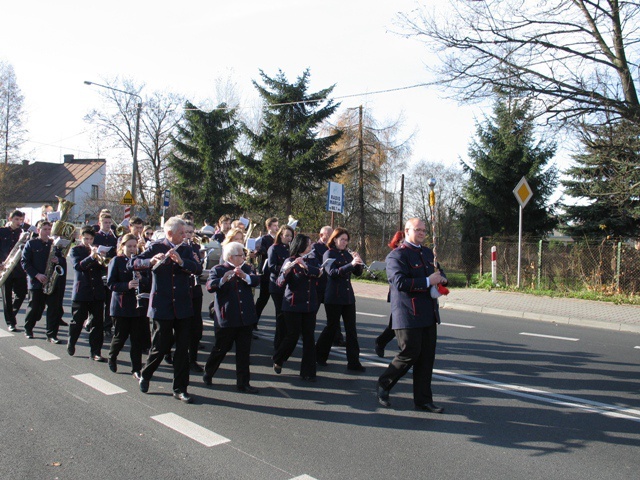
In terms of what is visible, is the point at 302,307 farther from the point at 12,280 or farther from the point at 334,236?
the point at 12,280

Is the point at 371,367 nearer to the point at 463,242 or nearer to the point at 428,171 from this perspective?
the point at 463,242

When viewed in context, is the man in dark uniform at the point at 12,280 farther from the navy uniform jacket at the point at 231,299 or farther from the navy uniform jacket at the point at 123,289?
the navy uniform jacket at the point at 231,299

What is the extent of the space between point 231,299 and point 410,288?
76.5 inches

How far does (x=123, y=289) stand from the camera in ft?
20.3

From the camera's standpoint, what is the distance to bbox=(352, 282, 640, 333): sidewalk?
1116 centimetres

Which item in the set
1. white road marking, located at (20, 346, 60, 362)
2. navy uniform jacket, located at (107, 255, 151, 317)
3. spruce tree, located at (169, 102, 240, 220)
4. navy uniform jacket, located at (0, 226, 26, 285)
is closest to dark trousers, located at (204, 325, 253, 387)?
navy uniform jacket, located at (107, 255, 151, 317)

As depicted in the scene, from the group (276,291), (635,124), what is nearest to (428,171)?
(635,124)

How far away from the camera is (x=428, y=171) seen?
63000mm

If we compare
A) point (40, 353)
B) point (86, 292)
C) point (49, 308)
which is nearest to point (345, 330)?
point (86, 292)

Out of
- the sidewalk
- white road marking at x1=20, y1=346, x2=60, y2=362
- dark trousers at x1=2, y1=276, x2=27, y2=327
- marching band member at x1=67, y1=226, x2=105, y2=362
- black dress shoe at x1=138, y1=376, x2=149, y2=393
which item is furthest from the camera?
the sidewalk

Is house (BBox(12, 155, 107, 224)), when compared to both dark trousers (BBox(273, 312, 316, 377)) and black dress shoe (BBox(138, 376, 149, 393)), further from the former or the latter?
black dress shoe (BBox(138, 376, 149, 393))

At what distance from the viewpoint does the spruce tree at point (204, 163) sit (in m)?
35.7

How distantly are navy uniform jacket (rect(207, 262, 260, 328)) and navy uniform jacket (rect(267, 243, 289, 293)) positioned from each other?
1.73m

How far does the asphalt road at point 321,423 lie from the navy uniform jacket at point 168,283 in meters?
0.89
